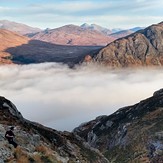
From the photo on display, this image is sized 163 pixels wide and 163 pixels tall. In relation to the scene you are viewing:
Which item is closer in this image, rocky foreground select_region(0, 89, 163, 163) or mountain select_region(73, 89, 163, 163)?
rocky foreground select_region(0, 89, 163, 163)

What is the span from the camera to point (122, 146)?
89.5m

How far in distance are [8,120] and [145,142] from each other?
4511 cm

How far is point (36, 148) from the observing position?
128 feet

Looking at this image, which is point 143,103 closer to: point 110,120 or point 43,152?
point 110,120

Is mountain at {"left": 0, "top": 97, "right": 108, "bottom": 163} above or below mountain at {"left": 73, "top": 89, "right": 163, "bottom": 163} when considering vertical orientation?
above

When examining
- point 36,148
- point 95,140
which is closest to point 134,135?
point 95,140

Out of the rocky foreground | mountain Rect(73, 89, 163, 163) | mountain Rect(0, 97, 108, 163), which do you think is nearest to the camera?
mountain Rect(0, 97, 108, 163)

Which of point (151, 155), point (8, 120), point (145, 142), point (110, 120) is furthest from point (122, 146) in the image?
point (8, 120)

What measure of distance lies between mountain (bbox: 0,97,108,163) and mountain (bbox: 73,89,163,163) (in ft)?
72.9

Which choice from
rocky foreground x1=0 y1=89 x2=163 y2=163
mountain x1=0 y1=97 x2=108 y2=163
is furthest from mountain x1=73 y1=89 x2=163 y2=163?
mountain x1=0 y1=97 x2=108 y2=163

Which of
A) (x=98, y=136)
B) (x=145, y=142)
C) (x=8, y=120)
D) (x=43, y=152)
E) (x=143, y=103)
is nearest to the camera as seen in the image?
(x=43, y=152)

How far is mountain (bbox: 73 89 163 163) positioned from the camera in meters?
76.9

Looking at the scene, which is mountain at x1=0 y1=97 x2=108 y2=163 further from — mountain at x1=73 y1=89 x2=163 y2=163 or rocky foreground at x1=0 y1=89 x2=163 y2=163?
mountain at x1=73 y1=89 x2=163 y2=163

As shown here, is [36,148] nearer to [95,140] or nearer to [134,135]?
[134,135]
